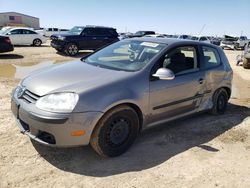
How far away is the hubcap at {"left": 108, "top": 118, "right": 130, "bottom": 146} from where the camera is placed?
4.07m

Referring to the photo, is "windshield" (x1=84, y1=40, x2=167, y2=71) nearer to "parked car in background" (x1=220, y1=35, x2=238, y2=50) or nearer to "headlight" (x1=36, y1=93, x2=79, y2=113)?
"headlight" (x1=36, y1=93, x2=79, y2=113)

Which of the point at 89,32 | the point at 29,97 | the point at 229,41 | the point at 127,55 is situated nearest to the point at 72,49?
the point at 89,32

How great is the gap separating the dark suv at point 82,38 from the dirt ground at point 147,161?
12.9m

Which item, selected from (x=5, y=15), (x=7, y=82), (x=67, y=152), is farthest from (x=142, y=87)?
(x=5, y=15)

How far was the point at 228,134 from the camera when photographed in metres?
5.24

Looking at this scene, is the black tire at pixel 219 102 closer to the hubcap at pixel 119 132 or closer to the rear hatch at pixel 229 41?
the hubcap at pixel 119 132

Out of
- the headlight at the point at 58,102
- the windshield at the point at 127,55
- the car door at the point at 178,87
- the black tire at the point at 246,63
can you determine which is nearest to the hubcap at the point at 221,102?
the car door at the point at 178,87

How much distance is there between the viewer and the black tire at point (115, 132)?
12.8ft

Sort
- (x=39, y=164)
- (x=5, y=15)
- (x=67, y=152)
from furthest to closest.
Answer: (x=5, y=15), (x=67, y=152), (x=39, y=164)

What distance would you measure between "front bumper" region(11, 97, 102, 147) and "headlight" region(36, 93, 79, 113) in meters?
0.08

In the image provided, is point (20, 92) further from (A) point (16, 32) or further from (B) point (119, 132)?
(A) point (16, 32)

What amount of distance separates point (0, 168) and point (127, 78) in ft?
6.58

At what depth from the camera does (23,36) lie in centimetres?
2308

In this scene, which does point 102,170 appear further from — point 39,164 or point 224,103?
point 224,103
